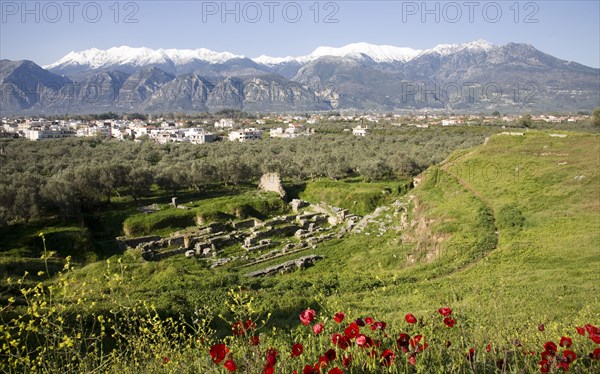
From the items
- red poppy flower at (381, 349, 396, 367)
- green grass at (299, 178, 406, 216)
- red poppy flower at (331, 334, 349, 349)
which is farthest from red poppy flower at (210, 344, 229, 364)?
green grass at (299, 178, 406, 216)

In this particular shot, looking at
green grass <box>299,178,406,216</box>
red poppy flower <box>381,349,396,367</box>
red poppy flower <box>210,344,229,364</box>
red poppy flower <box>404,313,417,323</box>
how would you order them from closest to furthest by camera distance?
1. red poppy flower <box>210,344,229,364</box>
2. red poppy flower <box>381,349,396,367</box>
3. red poppy flower <box>404,313,417,323</box>
4. green grass <box>299,178,406,216</box>

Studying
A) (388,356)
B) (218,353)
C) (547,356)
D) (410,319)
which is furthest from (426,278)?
(218,353)

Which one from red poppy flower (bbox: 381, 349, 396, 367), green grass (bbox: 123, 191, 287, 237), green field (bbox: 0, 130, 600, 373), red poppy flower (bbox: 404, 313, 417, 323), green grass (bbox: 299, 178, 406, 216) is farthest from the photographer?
green grass (bbox: 299, 178, 406, 216)

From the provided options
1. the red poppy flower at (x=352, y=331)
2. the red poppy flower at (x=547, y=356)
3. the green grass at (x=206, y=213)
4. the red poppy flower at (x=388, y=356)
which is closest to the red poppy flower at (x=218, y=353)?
the red poppy flower at (x=352, y=331)

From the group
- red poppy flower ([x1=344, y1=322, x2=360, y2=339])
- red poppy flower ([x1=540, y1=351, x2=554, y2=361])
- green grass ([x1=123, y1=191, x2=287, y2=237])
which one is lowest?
green grass ([x1=123, y1=191, x2=287, y2=237])

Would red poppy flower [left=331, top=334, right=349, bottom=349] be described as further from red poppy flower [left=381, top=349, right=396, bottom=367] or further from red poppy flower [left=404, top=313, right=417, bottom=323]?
red poppy flower [left=404, top=313, right=417, bottom=323]

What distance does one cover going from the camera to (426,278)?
2022 cm

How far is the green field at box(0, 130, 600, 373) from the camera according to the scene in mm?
6203

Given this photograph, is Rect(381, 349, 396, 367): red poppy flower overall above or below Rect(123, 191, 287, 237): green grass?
above

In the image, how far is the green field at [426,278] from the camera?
6.20m

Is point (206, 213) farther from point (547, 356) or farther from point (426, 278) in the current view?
point (547, 356)

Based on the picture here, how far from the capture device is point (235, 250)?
36.8 metres

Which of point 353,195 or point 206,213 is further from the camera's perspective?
point 353,195

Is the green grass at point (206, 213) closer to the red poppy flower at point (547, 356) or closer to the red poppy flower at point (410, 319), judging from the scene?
the red poppy flower at point (410, 319)
